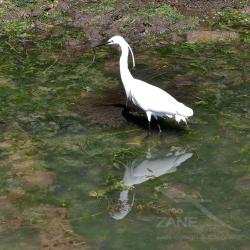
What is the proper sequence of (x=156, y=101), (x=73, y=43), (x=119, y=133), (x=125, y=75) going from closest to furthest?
(x=156, y=101) < (x=119, y=133) < (x=125, y=75) < (x=73, y=43)

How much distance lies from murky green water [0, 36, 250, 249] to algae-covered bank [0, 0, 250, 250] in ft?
0.06

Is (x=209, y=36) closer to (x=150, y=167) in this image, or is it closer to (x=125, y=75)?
(x=125, y=75)

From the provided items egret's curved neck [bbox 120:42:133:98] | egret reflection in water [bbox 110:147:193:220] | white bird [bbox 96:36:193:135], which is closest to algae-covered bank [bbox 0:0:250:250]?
egret reflection in water [bbox 110:147:193:220]

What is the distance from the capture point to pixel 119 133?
8391 millimetres

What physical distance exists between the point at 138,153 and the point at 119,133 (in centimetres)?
64

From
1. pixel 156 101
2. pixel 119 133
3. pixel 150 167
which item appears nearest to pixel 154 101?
pixel 156 101

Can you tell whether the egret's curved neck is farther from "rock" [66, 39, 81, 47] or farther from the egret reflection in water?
"rock" [66, 39, 81, 47]

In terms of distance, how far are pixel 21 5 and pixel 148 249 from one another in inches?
364

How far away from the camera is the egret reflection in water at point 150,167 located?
7.22 metres

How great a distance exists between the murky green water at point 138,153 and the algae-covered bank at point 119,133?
0.02 m

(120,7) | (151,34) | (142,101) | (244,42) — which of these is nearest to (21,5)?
(120,7)

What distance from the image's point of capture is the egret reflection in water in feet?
23.7

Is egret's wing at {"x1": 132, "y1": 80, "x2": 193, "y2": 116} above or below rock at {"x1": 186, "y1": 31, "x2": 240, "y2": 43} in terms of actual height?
above

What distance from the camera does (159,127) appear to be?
8.51 metres
